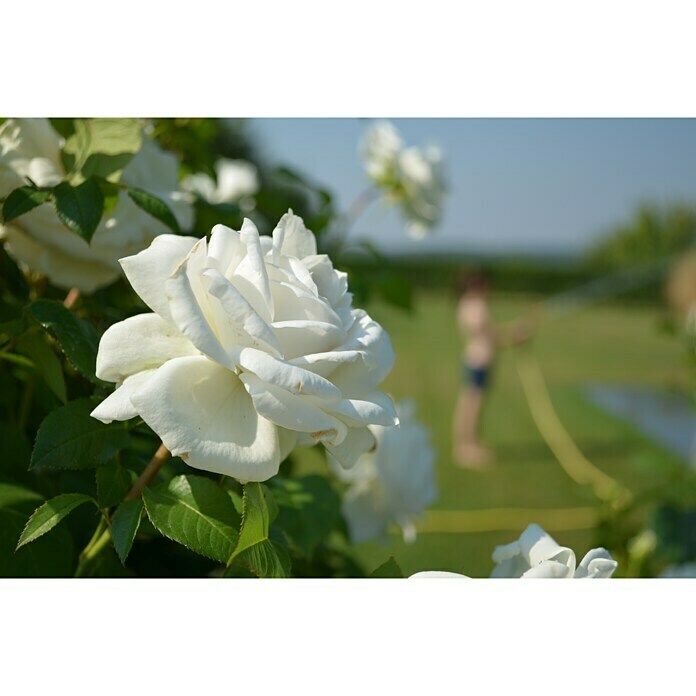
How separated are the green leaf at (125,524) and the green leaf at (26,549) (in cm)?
8

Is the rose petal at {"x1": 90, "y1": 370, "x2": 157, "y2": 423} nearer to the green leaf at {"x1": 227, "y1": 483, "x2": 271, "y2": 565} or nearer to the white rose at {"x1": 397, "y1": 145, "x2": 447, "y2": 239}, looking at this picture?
the green leaf at {"x1": 227, "y1": 483, "x2": 271, "y2": 565}

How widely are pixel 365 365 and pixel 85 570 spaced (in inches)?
7.5

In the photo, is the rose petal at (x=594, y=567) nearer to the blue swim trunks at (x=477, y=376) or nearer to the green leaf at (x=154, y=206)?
the green leaf at (x=154, y=206)

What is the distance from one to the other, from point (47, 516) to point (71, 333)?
0.33ft

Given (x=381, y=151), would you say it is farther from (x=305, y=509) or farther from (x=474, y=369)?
(x=474, y=369)

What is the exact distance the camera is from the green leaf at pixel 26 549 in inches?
16.3

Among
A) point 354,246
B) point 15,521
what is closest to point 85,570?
point 15,521

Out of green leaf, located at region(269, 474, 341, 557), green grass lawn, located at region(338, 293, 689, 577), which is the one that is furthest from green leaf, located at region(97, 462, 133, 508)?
green grass lawn, located at region(338, 293, 689, 577)

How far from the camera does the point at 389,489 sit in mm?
887

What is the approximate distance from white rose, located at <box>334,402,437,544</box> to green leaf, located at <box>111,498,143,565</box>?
1.71 feet

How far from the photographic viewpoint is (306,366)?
326 mm

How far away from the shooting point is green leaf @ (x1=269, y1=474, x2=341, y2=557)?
1.66ft

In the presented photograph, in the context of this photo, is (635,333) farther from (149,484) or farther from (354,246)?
(149,484)

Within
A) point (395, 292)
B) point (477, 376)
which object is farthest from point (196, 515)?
point (477, 376)
